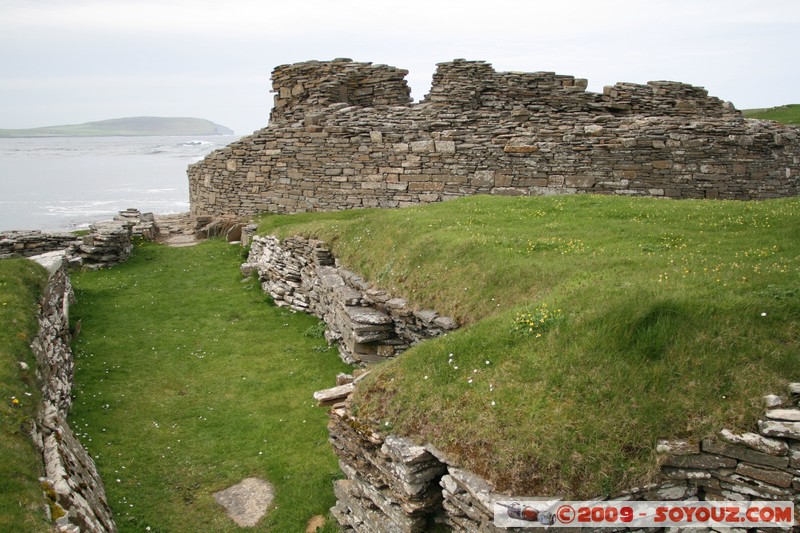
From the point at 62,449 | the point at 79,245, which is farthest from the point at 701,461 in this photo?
the point at 79,245

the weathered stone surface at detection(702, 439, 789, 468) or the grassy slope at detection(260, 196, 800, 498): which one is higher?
the grassy slope at detection(260, 196, 800, 498)

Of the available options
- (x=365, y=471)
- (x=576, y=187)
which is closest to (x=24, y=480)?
(x=365, y=471)

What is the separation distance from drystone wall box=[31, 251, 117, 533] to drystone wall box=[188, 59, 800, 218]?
1192cm

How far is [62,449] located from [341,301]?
6.64 meters

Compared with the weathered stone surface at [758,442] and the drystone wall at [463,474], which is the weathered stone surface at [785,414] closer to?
the drystone wall at [463,474]

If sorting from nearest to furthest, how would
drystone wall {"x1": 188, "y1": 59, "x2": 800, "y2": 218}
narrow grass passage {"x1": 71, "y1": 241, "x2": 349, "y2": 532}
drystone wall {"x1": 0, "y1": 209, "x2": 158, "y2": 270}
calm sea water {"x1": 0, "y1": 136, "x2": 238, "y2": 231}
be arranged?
narrow grass passage {"x1": 71, "y1": 241, "x2": 349, "y2": 532} < drystone wall {"x1": 188, "y1": 59, "x2": 800, "y2": 218} < drystone wall {"x1": 0, "y1": 209, "x2": 158, "y2": 270} < calm sea water {"x1": 0, "y1": 136, "x2": 238, "y2": 231}

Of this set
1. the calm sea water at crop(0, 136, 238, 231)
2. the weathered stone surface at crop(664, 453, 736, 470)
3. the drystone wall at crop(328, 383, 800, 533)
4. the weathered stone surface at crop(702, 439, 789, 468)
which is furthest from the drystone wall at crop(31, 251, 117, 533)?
the calm sea water at crop(0, 136, 238, 231)

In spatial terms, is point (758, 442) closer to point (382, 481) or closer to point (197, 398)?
point (382, 481)

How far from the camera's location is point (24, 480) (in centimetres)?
767

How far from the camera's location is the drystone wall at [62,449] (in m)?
7.93

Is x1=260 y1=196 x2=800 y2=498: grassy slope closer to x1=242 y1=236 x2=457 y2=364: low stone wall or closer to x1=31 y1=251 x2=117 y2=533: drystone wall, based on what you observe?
x1=242 y1=236 x2=457 y2=364: low stone wall

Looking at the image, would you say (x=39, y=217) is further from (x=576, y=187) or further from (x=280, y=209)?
(x=576, y=187)

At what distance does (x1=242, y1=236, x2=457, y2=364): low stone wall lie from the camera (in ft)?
43.0

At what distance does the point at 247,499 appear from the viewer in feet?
33.9
